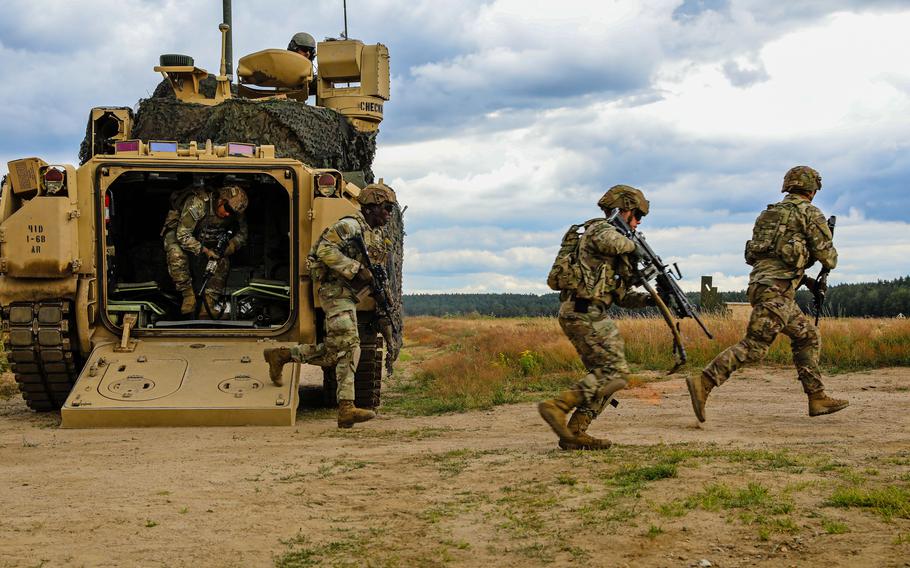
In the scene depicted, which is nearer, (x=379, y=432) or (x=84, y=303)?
(x=379, y=432)

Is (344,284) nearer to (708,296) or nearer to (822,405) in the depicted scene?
(822,405)

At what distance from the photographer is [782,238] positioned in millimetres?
8914

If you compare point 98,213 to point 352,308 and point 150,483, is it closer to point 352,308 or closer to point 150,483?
point 352,308

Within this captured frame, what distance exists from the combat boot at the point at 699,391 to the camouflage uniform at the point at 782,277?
0.16 feet

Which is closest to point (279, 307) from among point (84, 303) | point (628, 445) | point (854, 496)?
point (84, 303)

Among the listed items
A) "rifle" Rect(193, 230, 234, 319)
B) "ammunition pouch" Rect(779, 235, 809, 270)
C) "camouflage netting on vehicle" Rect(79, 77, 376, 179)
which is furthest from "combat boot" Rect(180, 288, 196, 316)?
"ammunition pouch" Rect(779, 235, 809, 270)

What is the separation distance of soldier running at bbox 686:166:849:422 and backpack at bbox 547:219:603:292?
1824 mm

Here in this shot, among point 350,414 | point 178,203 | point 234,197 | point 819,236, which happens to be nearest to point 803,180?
point 819,236

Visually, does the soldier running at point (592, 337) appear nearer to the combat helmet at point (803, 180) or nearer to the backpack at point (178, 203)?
the combat helmet at point (803, 180)

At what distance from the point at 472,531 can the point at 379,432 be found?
3.77 metres

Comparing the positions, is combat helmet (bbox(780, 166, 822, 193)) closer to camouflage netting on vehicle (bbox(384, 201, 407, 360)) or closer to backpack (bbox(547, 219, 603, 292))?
backpack (bbox(547, 219, 603, 292))

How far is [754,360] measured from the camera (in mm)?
8906

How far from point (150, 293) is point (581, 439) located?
5.50 metres

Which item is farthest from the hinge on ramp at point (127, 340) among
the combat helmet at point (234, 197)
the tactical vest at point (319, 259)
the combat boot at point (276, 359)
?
the tactical vest at point (319, 259)
